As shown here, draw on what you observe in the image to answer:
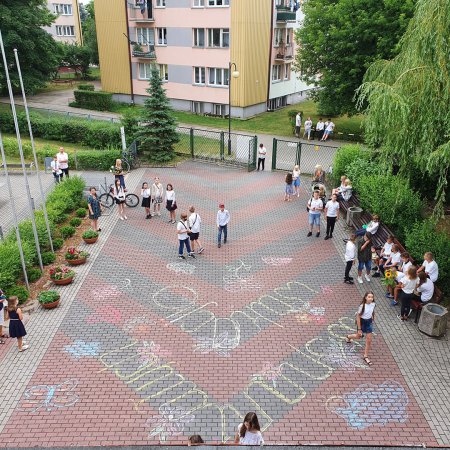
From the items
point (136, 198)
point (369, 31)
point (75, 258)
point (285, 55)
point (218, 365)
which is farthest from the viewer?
point (285, 55)

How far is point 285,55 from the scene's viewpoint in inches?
1516

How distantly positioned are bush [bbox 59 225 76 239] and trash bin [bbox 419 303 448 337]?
1187 cm

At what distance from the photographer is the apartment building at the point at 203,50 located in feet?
111

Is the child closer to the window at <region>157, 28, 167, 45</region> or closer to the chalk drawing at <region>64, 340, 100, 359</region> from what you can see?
the chalk drawing at <region>64, 340, 100, 359</region>

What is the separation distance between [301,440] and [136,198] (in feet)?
44.3

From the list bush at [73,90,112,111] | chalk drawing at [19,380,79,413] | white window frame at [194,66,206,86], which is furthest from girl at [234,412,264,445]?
bush at [73,90,112,111]

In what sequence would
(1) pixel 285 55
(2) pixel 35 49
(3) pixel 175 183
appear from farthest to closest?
(1) pixel 285 55 → (2) pixel 35 49 → (3) pixel 175 183

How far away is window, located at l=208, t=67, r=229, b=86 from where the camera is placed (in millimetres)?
35344

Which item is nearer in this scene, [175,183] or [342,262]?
[342,262]

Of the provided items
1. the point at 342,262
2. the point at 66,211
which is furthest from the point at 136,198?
the point at 342,262

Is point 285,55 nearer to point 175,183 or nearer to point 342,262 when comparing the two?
point 175,183

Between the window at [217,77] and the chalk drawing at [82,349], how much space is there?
2877 cm

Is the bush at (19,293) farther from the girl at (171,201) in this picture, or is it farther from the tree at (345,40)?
the tree at (345,40)

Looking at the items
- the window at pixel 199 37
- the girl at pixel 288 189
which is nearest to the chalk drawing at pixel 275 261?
the girl at pixel 288 189
